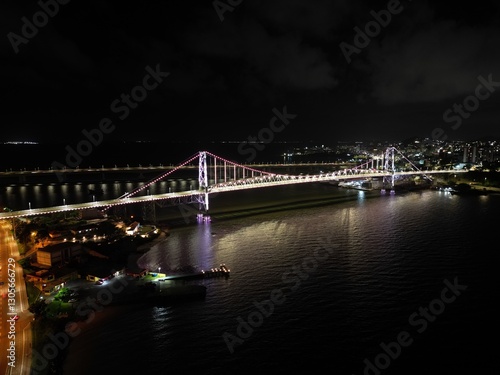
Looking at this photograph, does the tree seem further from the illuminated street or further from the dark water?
the dark water

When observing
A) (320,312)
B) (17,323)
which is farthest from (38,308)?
(320,312)

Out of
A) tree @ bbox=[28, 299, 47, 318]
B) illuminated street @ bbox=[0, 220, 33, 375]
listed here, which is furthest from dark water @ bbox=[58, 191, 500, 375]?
tree @ bbox=[28, 299, 47, 318]

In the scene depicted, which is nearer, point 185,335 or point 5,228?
point 185,335

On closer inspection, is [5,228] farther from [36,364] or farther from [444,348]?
[444,348]

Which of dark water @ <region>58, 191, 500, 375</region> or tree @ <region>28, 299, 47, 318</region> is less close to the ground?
tree @ <region>28, 299, 47, 318</region>

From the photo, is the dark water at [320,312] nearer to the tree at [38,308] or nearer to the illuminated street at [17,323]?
the illuminated street at [17,323]

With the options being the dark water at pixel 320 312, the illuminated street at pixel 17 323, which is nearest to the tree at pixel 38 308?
the illuminated street at pixel 17 323

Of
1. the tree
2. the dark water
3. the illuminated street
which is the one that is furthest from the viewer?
the tree

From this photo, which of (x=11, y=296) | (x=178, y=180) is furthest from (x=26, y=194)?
(x=11, y=296)
